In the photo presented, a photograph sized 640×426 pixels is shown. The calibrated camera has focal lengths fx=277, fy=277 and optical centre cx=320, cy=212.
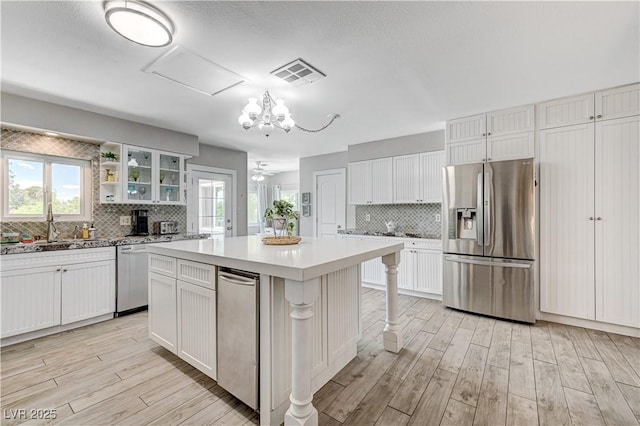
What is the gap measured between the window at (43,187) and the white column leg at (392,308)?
382 cm

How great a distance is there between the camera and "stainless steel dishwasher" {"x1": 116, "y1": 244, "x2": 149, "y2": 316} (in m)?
3.33

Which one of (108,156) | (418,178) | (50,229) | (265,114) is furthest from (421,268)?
(50,229)

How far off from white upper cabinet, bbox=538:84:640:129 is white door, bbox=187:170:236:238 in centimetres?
495

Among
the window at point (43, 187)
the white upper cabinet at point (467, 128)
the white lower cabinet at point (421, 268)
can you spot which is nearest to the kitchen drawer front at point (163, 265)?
the window at point (43, 187)

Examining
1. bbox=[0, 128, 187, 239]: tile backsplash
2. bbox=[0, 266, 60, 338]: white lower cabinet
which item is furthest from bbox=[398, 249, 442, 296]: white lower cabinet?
bbox=[0, 266, 60, 338]: white lower cabinet

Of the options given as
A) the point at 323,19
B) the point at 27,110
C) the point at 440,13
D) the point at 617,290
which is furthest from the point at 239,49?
the point at 617,290

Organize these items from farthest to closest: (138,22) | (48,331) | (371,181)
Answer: (371,181)
(48,331)
(138,22)

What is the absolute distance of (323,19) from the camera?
178 centimetres

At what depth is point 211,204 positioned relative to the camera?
17.2 feet

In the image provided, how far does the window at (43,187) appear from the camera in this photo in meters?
3.06

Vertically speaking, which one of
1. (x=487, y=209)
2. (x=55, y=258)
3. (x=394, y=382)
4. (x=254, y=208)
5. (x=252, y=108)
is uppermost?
(x=252, y=108)

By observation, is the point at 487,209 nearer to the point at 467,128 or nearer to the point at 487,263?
the point at 487,263

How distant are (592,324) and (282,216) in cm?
345

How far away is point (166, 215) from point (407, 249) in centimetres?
381
